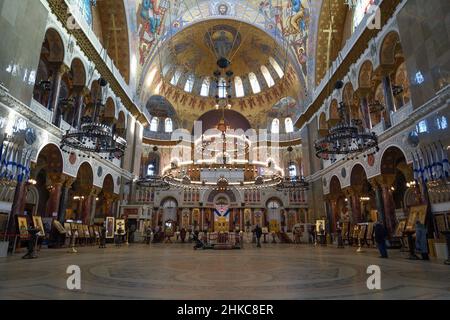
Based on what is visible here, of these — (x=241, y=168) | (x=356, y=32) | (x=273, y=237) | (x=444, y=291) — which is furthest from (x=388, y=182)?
(x=241, y=168)

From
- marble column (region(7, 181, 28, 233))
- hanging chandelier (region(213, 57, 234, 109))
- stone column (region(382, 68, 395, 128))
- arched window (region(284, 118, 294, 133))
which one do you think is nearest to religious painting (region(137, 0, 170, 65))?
hanging chandelier (region(213, 57, 234, 109))

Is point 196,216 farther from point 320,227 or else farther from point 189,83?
point 189,83

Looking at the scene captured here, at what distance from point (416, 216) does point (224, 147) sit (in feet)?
43.5

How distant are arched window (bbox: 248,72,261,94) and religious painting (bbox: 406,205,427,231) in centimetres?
2451

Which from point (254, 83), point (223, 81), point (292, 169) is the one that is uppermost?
point (254, 83)

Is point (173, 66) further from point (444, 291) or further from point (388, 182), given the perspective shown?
point (444, 291)

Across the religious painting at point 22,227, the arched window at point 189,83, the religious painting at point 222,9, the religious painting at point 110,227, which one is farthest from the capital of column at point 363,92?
the arched window at point 189,83

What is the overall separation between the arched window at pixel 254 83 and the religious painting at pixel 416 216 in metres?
24.5

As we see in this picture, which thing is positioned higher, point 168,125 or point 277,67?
point 277,67

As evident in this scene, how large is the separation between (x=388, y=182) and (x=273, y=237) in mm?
10434

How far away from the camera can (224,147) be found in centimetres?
2052

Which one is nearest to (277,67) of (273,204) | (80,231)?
(273,204)

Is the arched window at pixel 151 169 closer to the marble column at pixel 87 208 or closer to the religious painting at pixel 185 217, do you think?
the religious painting at pixel 185 217
